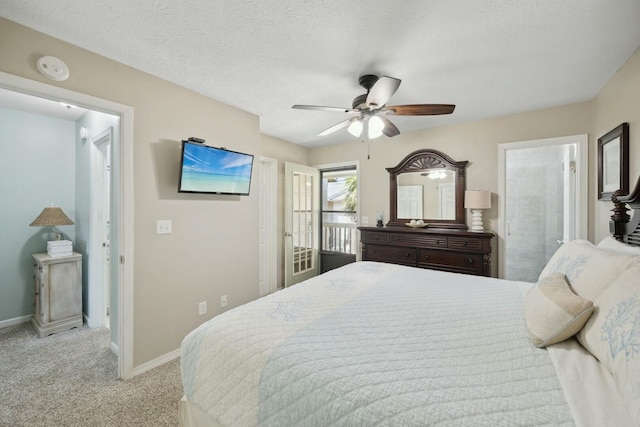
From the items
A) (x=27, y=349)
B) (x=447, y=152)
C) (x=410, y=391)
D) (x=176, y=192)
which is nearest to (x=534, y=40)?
(x=447, y=152)

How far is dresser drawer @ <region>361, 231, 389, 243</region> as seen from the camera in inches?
143

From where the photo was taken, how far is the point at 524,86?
2.38 metres

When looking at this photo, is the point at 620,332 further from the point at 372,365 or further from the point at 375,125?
the point at 375,125

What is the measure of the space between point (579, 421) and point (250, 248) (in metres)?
2.88

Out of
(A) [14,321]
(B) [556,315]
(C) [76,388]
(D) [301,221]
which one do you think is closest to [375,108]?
(B) [556,315]

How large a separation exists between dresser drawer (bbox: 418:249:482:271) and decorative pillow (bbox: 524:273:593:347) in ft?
6.32

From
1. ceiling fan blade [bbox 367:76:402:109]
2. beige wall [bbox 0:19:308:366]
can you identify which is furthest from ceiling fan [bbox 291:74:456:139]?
Answer: beige wall [bbox 0:19:308:366]

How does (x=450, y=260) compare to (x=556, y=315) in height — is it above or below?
below

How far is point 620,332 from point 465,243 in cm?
237

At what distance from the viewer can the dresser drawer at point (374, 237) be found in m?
3.62

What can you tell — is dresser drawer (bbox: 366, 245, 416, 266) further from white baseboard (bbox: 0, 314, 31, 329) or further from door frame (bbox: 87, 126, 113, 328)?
white baseboard (bbox: 0, 314, 31, 329)

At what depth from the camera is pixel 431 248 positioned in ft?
10.7

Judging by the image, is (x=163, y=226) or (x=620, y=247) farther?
(x=163, y=226)

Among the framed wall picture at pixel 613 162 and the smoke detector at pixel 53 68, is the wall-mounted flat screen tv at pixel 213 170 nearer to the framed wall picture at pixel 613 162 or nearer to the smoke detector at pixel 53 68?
the smoke detector at pixel 53 68
